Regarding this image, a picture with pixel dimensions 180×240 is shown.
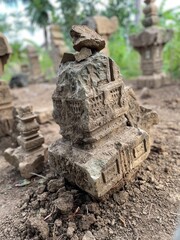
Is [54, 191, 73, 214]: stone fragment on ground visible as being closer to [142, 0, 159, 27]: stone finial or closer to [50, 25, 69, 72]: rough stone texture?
[142, 0, 159, 27]: stone finial

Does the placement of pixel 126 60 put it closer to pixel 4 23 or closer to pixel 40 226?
pixel 40 226

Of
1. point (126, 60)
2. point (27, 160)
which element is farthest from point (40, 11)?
point (27, 160)

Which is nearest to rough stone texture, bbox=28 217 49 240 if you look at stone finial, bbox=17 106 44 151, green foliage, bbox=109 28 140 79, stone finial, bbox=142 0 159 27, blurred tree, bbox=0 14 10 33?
stone finial, bbox=17 106 44 151

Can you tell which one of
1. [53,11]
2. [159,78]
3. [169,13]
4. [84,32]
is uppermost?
[53,11]

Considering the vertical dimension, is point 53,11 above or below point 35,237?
above

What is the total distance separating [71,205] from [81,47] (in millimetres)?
1120

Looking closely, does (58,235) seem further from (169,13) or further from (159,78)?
(169,13)

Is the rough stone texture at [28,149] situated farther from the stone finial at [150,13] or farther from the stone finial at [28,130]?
the stone finial at [150,13]

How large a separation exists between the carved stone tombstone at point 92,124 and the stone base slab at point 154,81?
3524 millimetres

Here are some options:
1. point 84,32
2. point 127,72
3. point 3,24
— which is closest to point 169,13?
point 127,72

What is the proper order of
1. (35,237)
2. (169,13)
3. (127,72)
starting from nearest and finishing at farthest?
(35,237)
(169,13)
(127,72)

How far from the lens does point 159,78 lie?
5.06 metres

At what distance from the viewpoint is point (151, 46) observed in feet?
16.4

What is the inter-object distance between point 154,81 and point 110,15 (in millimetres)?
5921
